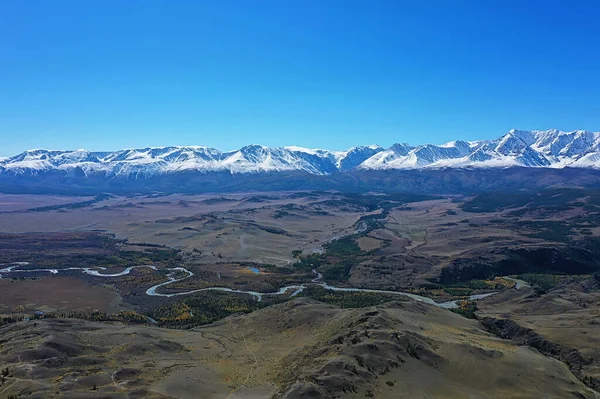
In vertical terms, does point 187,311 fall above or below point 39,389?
below

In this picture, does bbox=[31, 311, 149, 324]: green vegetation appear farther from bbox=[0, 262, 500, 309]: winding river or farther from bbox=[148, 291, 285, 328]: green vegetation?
bbox=[0, 262, 500, 309]: winding river

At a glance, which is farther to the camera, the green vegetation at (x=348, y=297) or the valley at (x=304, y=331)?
the green vegetation at (x=348, y=297)

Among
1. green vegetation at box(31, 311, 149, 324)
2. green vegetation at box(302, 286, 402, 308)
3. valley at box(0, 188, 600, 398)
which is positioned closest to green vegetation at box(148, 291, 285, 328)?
valley at box(0, 188, 600, 398)

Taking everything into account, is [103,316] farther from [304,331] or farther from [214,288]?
[304,331]

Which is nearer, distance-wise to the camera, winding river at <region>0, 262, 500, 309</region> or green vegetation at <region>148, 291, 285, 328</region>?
green vegetation at <region>148, 291, 285, 328</region>

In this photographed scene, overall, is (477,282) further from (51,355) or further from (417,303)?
(51,355)

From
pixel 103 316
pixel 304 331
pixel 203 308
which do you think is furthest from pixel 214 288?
pixel 304 331

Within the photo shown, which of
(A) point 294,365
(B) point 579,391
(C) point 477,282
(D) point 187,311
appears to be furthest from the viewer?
(C) point 477,282

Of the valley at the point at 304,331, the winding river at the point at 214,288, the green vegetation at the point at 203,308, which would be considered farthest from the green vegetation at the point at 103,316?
the winding river at the point at 214,288

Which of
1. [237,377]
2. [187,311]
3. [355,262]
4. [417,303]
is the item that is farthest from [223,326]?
[355,262]

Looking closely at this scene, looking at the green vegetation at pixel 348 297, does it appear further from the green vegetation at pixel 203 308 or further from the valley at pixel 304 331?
the green vegetation at pixel 203 308

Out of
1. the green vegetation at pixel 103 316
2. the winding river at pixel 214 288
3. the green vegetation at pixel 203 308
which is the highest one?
the green vegetation at pixel 103 316
